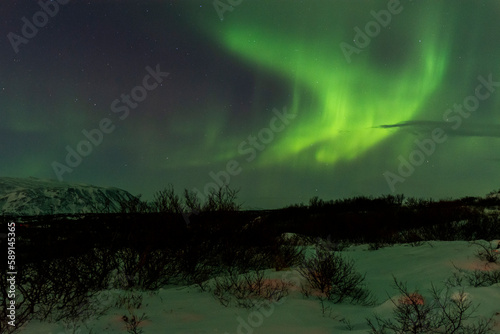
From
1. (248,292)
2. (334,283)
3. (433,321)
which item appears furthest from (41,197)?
(433,321)

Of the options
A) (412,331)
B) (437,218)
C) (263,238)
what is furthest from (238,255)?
(437,218)

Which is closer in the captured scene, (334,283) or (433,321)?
(433,321)

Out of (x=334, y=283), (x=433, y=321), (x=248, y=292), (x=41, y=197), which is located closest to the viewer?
(x=433, y=321)

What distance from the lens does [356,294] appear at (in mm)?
7172

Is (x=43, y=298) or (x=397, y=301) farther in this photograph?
(x=43, y=298)

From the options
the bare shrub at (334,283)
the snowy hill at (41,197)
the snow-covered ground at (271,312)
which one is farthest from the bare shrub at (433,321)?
the snowy hill at (41,197)

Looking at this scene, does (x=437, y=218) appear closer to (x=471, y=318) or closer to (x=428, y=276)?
(x=428, y=276)

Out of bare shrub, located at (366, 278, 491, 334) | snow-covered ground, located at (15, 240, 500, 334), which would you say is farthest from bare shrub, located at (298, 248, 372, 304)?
bare shrub, located at (366, 278, 491, 334)

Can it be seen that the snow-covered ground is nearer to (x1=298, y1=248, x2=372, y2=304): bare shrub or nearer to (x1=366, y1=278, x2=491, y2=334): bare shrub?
(x1=366, y1=278, x2=491, y2=334): bare shrub

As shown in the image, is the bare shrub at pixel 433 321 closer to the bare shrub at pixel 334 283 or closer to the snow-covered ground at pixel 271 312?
the snow-covered ground at pixel 271 312

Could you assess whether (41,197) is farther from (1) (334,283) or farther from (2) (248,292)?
(1) (334,283)

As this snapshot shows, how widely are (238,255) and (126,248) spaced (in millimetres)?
2741

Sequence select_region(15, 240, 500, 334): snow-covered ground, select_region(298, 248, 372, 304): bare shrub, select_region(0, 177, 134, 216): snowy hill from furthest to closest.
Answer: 1. select_region(0, 177, 134, 216): snowy hill
2. select_region(298, 248, 372, 304): bare shrub
3. select_region(15, 240, 500, 334): snow-covered ground

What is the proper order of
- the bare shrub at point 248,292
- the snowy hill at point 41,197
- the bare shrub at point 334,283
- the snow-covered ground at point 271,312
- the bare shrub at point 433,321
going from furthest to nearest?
1. the snowy hill at point 41,197
2. the bare shrub at point 334,283
3. the bare shrub at point 248,292
4. the snow-covered ground at point 271,312
5. the bare shrub at point 433,321
